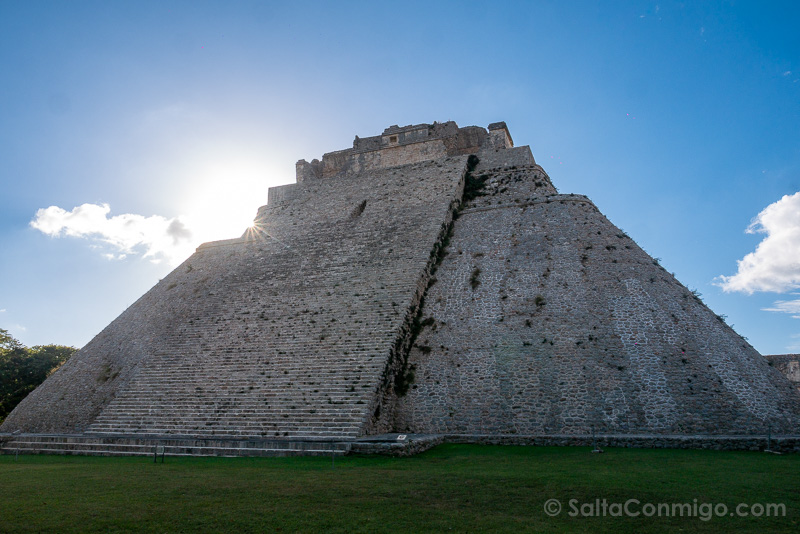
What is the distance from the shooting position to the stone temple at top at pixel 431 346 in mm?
11031

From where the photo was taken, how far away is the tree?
24.4m

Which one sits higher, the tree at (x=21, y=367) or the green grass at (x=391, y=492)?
the tree at (x=21, y=367)

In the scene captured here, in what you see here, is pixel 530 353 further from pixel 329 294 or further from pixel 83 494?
pixel 83 494

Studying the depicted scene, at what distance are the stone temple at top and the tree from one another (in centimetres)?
1104

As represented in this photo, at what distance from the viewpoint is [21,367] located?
26.0 meters

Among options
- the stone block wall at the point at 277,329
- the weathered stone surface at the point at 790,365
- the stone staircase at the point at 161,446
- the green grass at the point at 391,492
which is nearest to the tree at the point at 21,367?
the stone block wall at the point at 277,329

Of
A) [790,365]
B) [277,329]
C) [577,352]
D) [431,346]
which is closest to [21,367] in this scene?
[277,329]

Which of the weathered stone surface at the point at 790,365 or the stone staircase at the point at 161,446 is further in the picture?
the weathered stone surface at the point at 790,365

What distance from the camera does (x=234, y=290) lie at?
17.4 m

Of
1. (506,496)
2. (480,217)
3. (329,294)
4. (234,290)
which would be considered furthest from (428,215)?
(506,496)

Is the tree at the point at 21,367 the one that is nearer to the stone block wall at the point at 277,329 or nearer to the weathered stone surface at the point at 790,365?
the stone block wall at the point at 277,329

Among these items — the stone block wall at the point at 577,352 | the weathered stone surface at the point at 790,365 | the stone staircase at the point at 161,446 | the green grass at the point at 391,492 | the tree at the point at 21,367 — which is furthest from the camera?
the tree at the point at 21,367

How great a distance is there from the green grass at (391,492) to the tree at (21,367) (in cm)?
1958

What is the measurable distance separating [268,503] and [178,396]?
842 centimetres
